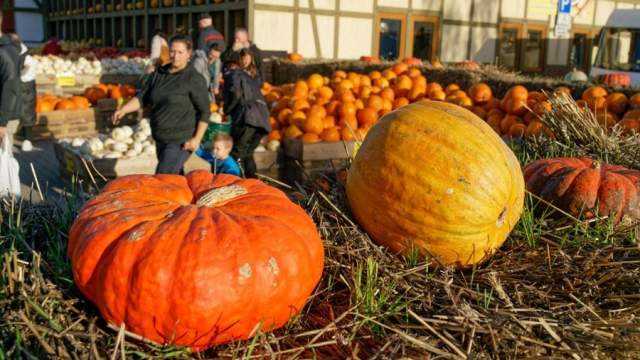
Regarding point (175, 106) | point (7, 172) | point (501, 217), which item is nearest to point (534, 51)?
point (175, 106)

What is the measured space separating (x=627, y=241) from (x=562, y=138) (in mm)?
1685

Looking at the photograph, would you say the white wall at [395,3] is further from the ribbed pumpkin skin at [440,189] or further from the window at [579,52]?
the ribbed pumpkin skin at [440,189]

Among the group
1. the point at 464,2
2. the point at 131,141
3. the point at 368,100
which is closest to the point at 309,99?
the point at 368,100

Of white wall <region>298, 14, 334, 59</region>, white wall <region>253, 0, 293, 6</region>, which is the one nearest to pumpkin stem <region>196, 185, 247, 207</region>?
white wall <region>253, 0, 293, 6</region>

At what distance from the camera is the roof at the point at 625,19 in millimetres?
15383

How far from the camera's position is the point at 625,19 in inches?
615

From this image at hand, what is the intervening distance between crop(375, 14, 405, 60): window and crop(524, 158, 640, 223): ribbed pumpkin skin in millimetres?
15619

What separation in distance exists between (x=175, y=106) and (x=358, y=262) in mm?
3541

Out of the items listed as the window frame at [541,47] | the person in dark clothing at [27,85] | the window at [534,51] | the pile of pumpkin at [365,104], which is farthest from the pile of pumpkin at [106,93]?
the window at [534,51]

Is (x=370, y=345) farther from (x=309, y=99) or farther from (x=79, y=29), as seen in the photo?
(x=79, y=29)

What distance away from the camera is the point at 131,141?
7684mm

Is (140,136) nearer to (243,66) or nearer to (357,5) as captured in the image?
(243,66)

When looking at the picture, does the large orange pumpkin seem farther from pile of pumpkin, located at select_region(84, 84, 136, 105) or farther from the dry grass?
the dry grass

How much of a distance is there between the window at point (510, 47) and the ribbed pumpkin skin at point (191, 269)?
68.1 feet
